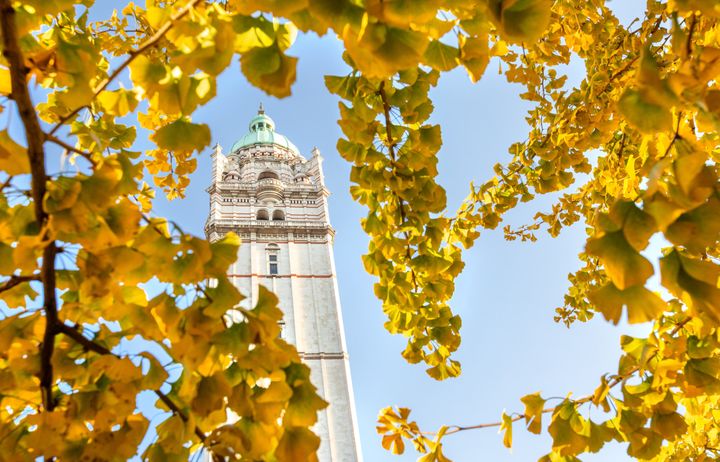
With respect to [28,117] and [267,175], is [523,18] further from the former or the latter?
[267,175]

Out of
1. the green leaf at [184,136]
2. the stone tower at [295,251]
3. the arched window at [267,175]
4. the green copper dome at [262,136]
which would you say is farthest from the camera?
the green copper dome at [262,136]

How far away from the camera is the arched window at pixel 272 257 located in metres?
25.0

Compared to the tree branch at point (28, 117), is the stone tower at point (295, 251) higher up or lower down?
higher up

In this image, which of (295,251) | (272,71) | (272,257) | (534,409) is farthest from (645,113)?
(295,251)

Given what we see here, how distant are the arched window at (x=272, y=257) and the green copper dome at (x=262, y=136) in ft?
29.4

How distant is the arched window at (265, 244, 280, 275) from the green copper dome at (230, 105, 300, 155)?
29.4 feet

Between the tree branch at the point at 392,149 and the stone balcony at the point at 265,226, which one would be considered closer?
the tree branch at the point at 392,149

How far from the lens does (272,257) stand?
1003 inches

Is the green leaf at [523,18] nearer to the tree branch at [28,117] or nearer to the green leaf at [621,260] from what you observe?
the green leaf at [621,260]

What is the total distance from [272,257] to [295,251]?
1208 millimetres

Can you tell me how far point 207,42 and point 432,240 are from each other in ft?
Answer: 3.78

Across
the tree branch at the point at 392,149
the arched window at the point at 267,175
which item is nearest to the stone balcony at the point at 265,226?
the arched window at the point at 267,175

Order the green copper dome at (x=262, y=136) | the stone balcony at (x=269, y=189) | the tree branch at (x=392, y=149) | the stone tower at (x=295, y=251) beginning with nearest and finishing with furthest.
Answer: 1. the tree branch at (x=392, y=149)
2. the stone tower at (x=295, y=251)
3. the stone balcony at (x=269, y=189)
4. the green copper dome at (x=262, y=136)

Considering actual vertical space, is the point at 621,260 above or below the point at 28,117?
below
